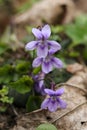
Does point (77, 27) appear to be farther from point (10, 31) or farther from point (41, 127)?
point (41, 127)

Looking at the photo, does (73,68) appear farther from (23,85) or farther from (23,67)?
(23,85)

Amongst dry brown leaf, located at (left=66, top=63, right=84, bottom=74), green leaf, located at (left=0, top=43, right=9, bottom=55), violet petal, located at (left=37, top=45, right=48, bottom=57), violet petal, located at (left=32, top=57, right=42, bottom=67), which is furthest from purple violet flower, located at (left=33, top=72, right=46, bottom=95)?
green leaf, located at (left=0, top=43, right=9, bottom=55)

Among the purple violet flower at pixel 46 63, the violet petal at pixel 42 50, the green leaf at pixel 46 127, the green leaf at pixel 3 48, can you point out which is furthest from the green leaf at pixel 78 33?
the green leaf at pixel 46 127

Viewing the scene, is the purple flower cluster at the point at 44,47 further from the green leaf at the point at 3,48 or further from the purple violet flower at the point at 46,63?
the green leaf at the point at 3,48

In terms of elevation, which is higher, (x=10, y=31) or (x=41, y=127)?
(x=10, y=31)

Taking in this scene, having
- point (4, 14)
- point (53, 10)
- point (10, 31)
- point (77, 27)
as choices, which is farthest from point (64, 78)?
point (4, 14)

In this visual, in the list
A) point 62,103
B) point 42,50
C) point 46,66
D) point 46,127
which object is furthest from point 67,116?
point 42,50
